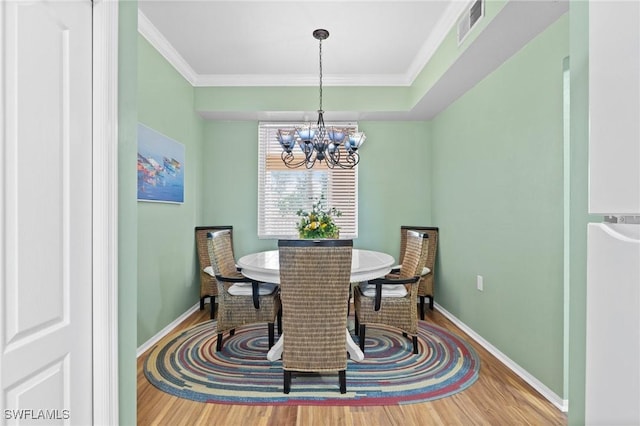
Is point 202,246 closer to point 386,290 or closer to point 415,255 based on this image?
point 386,290

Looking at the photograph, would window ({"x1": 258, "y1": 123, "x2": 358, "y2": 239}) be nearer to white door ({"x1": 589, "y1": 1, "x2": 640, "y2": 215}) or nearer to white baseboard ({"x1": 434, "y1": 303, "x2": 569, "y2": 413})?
white baseboard ({"x1": 434, "y1": 303, "x2": 569, "y2": 413})

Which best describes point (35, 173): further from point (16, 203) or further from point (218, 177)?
point (218, 177)

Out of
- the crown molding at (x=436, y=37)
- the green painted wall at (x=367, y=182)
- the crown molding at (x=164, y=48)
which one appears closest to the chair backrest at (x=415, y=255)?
the green painted wall at (x=367, y=182)

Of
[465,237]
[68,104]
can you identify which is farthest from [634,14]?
[465,237]

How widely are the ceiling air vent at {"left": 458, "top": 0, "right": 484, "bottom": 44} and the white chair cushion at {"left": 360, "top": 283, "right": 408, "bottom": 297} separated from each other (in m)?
1.94

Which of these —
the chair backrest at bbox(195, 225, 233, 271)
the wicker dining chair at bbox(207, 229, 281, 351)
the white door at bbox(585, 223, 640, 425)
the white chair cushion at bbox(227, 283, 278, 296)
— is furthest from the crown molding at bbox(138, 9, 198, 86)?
the white door at bbox(585, 223, 640, 425)

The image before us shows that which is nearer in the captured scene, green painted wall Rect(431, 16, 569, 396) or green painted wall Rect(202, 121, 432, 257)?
green painted wall Rect(431, 16, 569, 396)

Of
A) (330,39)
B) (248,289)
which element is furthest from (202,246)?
(330,39)

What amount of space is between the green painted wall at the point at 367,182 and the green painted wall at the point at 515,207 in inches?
30.0

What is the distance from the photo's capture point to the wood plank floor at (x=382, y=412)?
72.9 inches

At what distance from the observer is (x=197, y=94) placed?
3.86 m

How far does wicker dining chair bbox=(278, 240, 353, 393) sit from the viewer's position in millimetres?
1912

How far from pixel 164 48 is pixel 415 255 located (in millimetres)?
2869

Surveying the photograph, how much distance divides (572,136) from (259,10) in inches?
91.8
